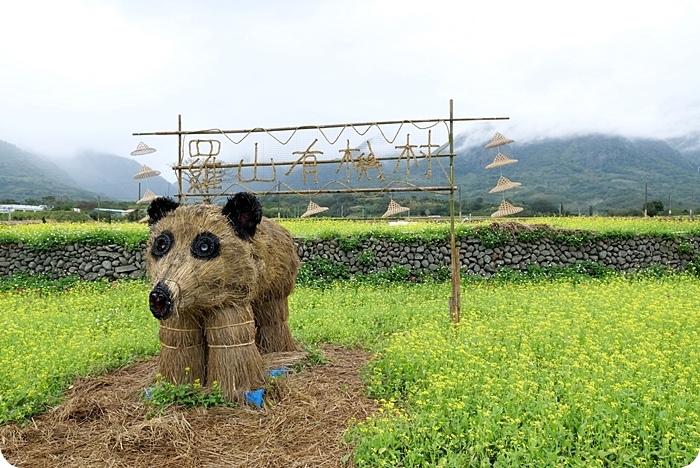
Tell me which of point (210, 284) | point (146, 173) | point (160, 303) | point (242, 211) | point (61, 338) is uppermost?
point (146, 173)

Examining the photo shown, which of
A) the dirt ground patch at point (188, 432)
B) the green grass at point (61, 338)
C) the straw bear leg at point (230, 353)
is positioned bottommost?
the dirt ground patch at point (188, 432)

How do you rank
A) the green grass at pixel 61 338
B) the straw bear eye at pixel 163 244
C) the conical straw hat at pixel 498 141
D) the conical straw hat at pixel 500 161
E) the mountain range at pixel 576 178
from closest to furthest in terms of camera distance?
the straw bear eye at pixel 163 244 → the green grass at pixel 61 338 → the conical straw hat at pixel 498 141 → the conical straw hat at pixel 500 161 → the mountain range at pixel 576 178

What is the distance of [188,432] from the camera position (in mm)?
4762

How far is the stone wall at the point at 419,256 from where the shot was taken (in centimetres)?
1369

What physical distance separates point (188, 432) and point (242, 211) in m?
2.18

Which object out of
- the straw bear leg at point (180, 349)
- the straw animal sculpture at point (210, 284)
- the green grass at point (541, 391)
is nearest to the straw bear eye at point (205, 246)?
the straw animal sculpture at point (210, 284)

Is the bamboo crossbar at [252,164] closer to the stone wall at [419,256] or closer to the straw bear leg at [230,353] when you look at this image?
the straw bear leg at [230,353]

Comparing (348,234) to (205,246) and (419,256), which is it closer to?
(419,256)

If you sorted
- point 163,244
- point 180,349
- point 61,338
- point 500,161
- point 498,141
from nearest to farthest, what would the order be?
point 163,244, point 180,349, point 61,338, point 498,141, point 500,161

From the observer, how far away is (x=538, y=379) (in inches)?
219

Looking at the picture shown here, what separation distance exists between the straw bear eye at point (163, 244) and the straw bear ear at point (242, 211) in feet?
1.92

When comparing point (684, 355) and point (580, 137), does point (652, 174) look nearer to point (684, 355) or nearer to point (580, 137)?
point (580, 137)

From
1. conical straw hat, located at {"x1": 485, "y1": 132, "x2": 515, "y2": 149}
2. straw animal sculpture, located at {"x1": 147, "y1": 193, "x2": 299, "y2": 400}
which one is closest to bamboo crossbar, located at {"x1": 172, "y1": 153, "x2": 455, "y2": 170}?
conical straw hat, located at {"x1": 485, "y1": 132, "x2": 515, "y2": 149}

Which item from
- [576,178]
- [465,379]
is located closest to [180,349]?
[465,379]
